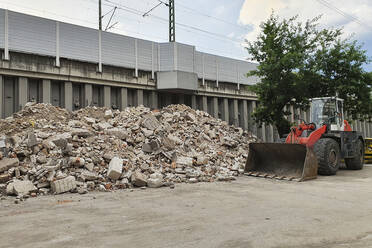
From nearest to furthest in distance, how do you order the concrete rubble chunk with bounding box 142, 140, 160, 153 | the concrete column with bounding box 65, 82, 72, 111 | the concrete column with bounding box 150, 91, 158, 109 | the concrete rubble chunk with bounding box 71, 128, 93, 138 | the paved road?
the paved road, the concrete rubble chunk with bounding box 71, 128, 93, 138, the concrete rubble chunk with bounding box 142, 140, 160, 153, the concrete column with bounding box 65, 82, 72, 111, the concrete column with bounding box 150, 91, 158, 109

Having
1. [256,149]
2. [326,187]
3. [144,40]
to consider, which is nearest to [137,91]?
[144,40]

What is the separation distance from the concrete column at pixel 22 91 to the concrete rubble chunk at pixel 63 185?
612cm

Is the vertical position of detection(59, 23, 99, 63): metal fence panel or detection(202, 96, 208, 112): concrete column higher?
detection(59, 23, 99, 63): metal fence panel

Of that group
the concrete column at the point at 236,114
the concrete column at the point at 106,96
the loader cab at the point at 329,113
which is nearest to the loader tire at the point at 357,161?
the loader cab at the point at 329,113

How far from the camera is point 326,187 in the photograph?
7.29m

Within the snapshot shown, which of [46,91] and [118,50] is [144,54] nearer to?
[118,50]

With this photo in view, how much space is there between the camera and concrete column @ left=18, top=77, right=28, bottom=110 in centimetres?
1159

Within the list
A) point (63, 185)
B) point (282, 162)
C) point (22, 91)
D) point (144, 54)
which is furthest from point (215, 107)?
point (63, 185)

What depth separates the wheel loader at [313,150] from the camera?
8.73 metres

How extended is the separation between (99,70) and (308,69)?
931 cm

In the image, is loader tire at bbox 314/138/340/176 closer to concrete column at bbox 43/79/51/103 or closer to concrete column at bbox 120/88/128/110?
concrete column at bbox 120/88/128/110

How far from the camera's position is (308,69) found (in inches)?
509

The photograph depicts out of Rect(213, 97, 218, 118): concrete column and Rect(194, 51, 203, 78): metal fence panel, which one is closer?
Rect(194, 51, 203, 78): metal fence panel

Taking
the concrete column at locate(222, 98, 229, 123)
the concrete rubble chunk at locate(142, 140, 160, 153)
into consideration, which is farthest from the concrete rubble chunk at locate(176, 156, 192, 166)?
the concrete column at locate(222, 98, 229, 123)
